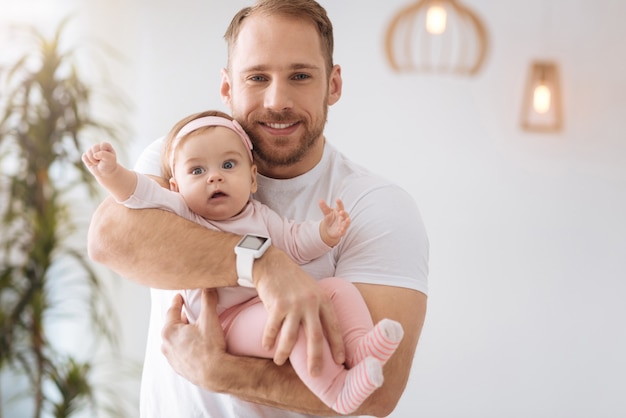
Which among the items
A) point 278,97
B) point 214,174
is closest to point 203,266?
point 214,174

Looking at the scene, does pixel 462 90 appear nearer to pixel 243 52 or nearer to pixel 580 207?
pixel 580 207

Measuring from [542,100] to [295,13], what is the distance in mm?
2497

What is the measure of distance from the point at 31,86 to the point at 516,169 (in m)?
2.36

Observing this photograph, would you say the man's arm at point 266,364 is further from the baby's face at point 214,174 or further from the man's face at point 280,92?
the man's face at point 280,92

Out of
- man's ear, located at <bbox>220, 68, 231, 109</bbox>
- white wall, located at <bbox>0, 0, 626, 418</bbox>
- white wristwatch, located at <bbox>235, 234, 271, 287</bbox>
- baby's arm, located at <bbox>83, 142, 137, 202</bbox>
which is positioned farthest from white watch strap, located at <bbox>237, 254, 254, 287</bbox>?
white wall, located at <bbox>0, 0, 626, 418</bbox>

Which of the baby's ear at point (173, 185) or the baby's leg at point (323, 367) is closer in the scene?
the baby's leg at point (323, 367)

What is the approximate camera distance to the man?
1414 millimetres

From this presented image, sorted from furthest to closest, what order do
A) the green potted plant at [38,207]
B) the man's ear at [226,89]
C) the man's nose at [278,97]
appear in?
the green potted plant at [38,207]
the man's ear at [226,89]
the man's nose at [278,97]

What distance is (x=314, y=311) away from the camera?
1.34 m

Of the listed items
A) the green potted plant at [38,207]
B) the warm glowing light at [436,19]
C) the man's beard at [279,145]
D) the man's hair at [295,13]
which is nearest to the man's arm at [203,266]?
the man's beard at [279,145]

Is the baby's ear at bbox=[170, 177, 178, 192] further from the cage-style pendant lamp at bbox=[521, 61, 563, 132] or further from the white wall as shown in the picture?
the cage-style pendant lamp at bbox=[521, 61, 563, 132]

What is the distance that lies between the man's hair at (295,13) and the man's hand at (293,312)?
0.61 meters

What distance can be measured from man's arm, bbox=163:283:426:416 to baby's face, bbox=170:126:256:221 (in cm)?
18

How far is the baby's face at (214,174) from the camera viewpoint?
1518 mm
